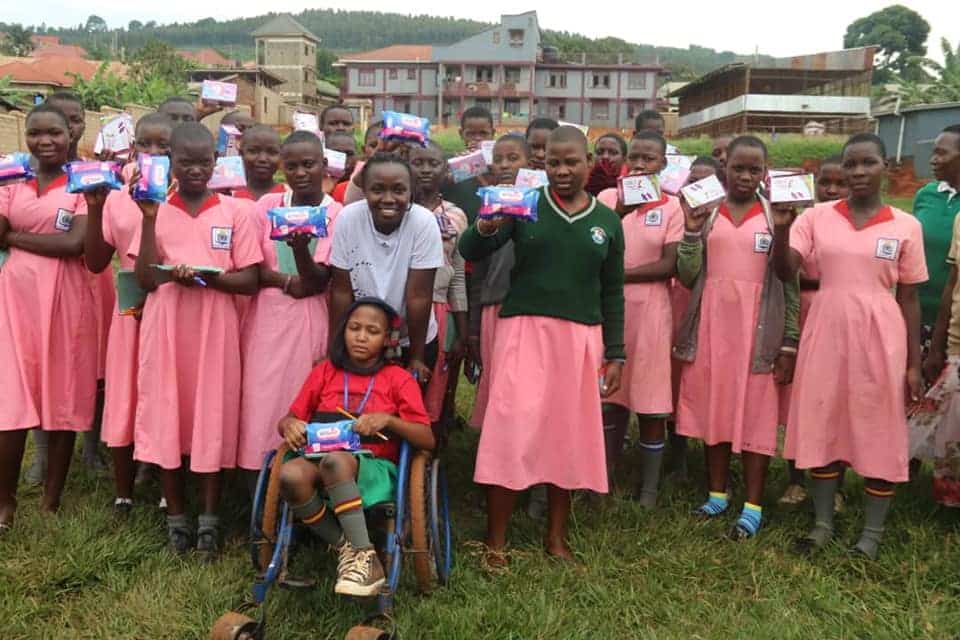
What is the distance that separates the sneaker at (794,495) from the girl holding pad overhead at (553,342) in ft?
4.89

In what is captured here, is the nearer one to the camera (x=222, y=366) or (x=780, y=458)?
(x=222, y=366)

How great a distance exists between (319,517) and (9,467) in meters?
1.85

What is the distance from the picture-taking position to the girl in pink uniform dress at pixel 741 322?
413 centimetres

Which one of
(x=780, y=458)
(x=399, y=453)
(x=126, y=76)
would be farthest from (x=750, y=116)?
(x=399, y=453)

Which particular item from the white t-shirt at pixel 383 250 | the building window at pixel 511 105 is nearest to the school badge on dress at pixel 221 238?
the white t-shirt at pixel 383 250

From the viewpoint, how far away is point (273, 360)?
3.84m

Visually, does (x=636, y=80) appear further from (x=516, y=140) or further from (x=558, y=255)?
(x=558, y=255)

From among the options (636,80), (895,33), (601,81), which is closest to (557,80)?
(601,81)

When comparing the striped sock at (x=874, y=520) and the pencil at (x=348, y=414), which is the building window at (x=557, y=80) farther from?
the pencil at (x=348, y=414)

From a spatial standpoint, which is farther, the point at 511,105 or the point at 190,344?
the point at 511,105

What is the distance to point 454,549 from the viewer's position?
13.0 feet

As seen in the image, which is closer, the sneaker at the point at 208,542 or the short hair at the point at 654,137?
the sneaker at the point at 208,542

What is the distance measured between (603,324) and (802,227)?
1154mm

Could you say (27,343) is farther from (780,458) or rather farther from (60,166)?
(780,458)
